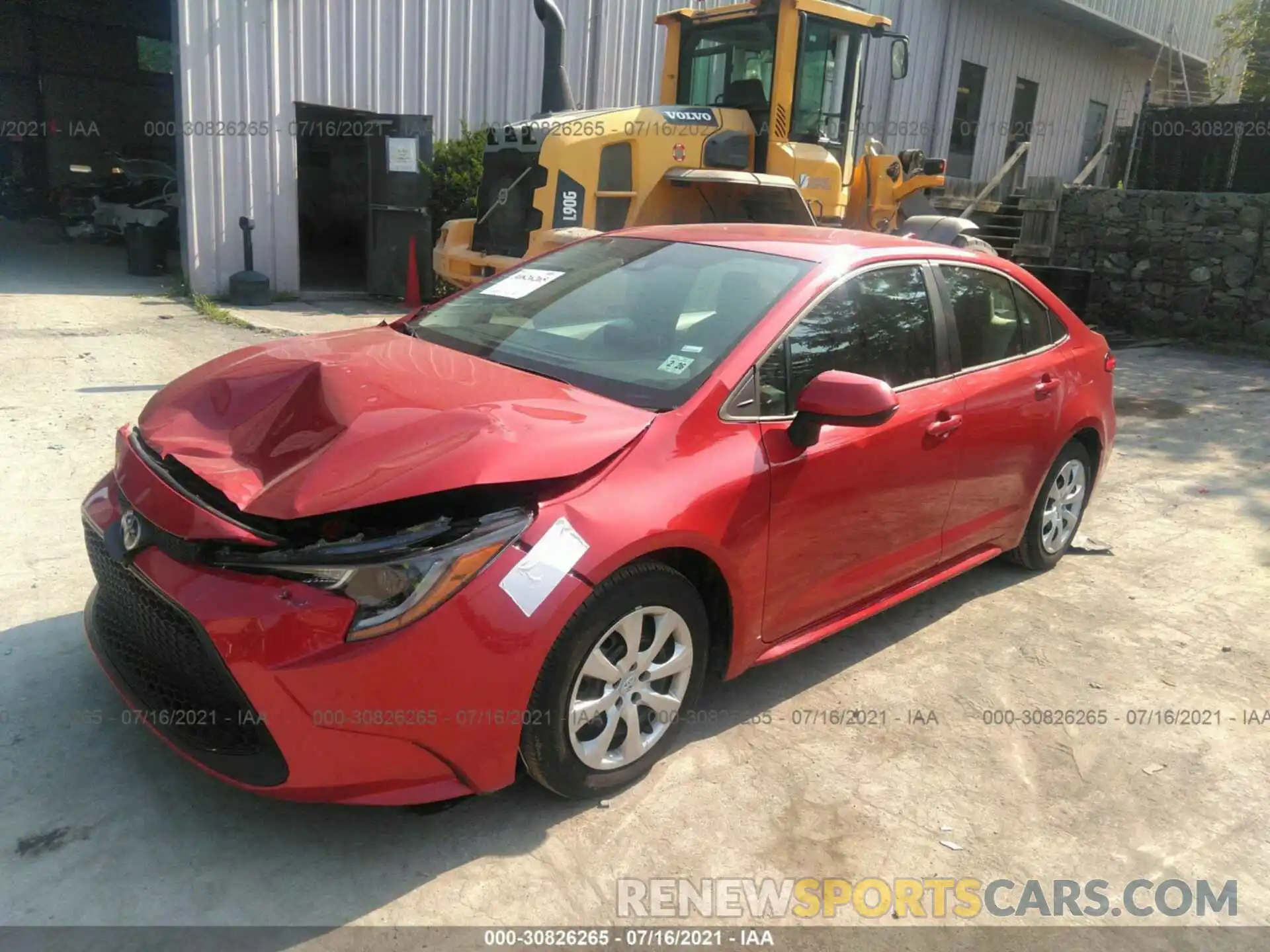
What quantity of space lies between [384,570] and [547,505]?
45 cm

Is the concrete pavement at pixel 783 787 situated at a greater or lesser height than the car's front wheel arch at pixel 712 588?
lesser

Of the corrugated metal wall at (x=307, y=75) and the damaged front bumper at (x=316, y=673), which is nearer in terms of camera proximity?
the damaged front bumper at (x=316, y=673)

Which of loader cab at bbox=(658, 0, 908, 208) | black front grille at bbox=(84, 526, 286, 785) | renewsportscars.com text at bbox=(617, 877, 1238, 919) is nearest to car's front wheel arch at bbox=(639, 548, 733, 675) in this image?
renewsportscars.com text at bbox=(617, 877, 1238, 919)

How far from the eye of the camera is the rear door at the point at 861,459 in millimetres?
3145

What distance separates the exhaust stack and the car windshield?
7.58 meters

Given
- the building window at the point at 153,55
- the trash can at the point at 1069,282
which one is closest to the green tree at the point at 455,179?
the trash can at the point at 1069,282

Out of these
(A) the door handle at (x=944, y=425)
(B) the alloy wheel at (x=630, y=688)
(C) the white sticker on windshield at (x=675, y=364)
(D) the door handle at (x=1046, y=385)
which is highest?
(C) the white sticker on windshield at (x=675, y=364)

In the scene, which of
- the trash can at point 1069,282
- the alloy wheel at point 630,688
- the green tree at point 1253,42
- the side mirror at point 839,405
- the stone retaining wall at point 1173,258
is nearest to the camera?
the alloy wheel at point 630,688

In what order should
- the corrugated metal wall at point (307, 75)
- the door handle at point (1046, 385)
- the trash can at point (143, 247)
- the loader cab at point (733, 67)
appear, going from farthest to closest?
the trash can at point (143, 247), the corrugated metal wall at point (307, 75), the loader cab at point (733, 67), the door handle at point (1046, 385)

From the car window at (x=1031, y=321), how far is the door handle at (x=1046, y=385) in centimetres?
14

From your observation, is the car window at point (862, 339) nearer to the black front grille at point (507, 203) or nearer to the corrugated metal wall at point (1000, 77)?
the black front grille at point (507, 203)

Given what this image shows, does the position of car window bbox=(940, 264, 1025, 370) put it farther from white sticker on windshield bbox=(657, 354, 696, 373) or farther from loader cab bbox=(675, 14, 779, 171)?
loader cab bbox=(675, 14, 779, 171)


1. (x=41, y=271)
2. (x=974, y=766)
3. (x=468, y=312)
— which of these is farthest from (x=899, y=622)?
(x=41, y=271)

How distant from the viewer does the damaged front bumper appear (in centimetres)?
228
